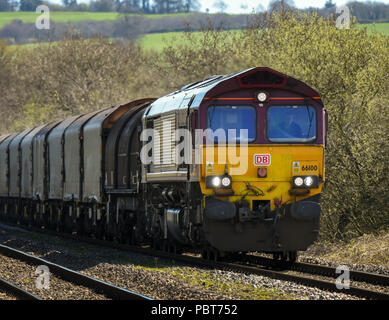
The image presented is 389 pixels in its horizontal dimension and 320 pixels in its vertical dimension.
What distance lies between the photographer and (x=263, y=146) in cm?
1408

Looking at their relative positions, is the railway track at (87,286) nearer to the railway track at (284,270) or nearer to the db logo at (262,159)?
the railway track at (284,270)

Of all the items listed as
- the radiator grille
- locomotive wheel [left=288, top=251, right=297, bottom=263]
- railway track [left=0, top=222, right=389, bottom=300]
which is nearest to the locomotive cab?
locomotive wheel [left=288, top=251, right=297, bottom=263]

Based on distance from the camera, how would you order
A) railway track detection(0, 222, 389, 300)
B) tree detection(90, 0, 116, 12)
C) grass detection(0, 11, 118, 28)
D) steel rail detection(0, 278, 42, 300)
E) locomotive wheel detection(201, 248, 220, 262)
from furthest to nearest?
tree detection(90, 0, 116, 12)
grass detection(0, 11, 118, 28)
locomotive wheel detection(201, 248, 220, 262)
railway track detection(0, 222, 389, 300)
steel rail detection(0, 278, 42, 300)

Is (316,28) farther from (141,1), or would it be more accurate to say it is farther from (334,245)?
(141,1)

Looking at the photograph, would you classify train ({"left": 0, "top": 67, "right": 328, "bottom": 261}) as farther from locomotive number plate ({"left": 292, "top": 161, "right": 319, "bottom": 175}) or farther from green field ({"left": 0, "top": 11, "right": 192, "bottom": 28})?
green field ({"left": 0, "top": 11, "right": 192, "bottom": 28})

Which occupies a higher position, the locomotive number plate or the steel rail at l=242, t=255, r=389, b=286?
the locomotive number plate

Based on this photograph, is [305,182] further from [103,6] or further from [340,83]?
[103,6]

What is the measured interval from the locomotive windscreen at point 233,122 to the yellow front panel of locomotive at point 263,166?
0.76 ft

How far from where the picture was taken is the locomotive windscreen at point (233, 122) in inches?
550

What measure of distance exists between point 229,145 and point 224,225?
4.66ft

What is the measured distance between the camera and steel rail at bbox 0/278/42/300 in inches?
414

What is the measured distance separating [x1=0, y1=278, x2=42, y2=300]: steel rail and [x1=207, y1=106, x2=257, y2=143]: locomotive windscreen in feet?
14.5

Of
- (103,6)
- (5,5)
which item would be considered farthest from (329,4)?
(103,6)
